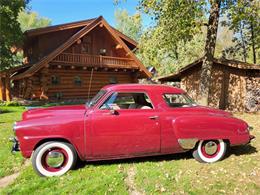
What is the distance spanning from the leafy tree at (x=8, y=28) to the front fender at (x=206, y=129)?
55.5 ft

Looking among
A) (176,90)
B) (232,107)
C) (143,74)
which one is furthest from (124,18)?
(176,90)

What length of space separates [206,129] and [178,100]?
107cm

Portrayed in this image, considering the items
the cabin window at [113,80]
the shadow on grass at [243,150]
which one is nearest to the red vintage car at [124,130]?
the shadow on grass at [243,150]

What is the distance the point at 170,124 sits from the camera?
19.9ft

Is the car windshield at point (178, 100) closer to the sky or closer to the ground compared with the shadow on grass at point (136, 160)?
closer to the sky

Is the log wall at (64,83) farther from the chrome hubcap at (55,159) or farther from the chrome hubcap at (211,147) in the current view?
the chrome hubcap at (211,147)

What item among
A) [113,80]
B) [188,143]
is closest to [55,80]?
[113,80]

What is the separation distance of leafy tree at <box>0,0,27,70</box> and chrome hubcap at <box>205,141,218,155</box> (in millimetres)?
17250

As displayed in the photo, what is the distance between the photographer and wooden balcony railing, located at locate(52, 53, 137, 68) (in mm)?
22769

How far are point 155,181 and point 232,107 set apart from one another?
41.8 feet

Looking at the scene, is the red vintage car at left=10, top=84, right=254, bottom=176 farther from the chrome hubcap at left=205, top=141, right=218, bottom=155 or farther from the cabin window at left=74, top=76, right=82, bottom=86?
the cabin window at left=74, top=76, right=82, bottom=86

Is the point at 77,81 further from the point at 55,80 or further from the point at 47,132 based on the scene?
the point at 47,132

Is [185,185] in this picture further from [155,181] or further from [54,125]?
[54,125]

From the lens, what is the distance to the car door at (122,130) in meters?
5.79
